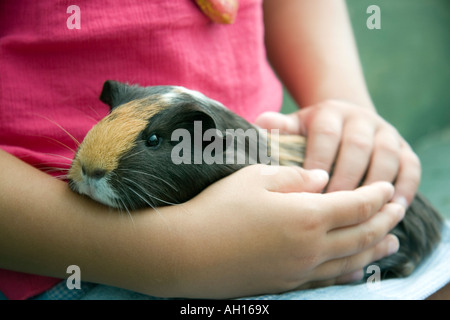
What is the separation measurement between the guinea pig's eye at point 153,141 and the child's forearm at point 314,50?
1.65 feet

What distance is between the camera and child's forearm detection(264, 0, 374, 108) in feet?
3.35

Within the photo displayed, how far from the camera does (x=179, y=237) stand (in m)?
0.62

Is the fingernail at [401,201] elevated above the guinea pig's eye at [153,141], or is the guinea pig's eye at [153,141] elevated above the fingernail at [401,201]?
the guinea pig's eye at [153,141]

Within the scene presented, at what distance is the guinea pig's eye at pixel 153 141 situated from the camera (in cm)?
61

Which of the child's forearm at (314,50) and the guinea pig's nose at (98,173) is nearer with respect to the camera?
the guinea pig's nose at (98,173)

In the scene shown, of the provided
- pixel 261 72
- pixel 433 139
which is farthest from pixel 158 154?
pixel 433 139

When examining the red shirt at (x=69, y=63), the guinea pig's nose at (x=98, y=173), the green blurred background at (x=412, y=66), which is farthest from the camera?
the green blurred background at (x=412, y=66)

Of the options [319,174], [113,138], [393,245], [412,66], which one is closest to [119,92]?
[113,138]

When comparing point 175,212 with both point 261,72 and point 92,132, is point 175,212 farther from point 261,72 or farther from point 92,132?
point 261,72

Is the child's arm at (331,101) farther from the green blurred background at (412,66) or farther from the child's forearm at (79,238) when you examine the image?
the green blurred background at (412,66)

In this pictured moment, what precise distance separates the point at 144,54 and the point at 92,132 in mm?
201

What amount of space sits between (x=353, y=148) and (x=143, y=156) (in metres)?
0.38

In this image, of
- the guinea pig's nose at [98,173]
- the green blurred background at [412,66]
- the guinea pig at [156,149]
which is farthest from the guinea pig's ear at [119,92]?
the green blurred background at [412,66]

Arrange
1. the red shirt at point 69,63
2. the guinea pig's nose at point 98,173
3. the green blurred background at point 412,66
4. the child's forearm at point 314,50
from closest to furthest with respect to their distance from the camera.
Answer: the guinea pig's nose at point 98,173 → the red shirt at point 69,63 → the child's forearm at point 314,50 → the green blurred background at point 412,66
